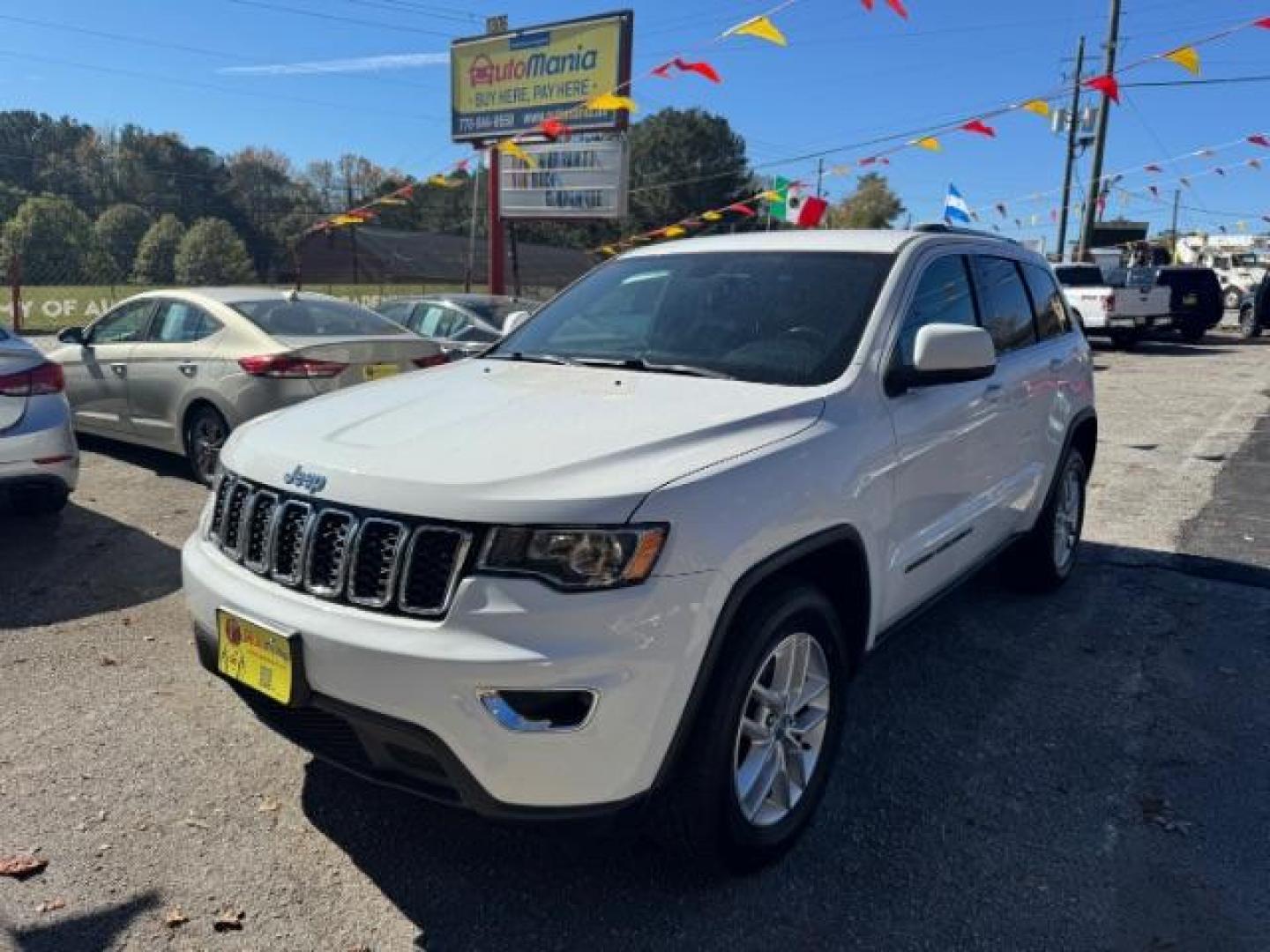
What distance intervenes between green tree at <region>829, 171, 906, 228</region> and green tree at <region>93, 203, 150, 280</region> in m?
40.0

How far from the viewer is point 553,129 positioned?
1573 centimetres

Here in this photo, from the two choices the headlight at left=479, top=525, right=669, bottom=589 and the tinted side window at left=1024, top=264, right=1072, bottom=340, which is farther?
the tinted side window at left=1024, top=264, right=1072, bottom=340

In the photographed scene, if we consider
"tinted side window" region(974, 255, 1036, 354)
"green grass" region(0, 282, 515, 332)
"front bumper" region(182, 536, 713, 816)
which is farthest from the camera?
"green grass" region(0, 282, 515, 332)

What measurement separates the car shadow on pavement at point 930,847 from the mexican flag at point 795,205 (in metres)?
12.2

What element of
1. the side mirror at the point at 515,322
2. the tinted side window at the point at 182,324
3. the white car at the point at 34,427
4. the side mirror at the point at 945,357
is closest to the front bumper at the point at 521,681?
the side mirror at the point at 945,357

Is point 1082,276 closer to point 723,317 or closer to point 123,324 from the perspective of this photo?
point 123,324

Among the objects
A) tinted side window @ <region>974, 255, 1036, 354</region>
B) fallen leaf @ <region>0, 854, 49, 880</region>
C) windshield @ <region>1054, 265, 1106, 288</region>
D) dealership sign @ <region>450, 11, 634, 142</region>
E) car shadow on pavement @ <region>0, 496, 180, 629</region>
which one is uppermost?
dealership sign @ <region>450, 11, 634, 142</region>

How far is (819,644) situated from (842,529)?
340 millimetres

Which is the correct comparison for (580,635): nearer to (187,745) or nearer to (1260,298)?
(187,745)

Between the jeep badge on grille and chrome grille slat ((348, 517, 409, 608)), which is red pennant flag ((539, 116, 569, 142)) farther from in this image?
chrome grille slat ((348, 517, 409, 608))

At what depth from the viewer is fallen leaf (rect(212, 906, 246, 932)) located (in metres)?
2.51

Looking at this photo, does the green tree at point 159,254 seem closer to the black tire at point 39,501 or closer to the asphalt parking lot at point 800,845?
the black tire at point 39,501

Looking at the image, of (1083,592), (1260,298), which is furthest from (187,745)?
(1260,298)

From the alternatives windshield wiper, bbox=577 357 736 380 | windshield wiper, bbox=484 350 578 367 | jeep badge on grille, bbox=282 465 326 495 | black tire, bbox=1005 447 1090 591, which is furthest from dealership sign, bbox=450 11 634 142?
jeep badge on grille, bbox=282 465 326 495
